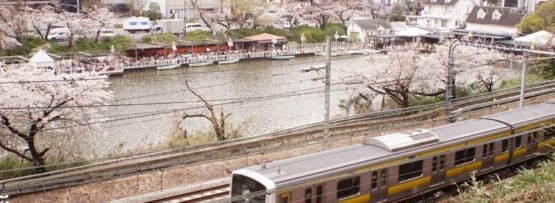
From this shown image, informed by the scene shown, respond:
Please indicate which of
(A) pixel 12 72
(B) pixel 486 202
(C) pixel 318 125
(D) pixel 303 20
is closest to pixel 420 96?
(C) pixel 318 125

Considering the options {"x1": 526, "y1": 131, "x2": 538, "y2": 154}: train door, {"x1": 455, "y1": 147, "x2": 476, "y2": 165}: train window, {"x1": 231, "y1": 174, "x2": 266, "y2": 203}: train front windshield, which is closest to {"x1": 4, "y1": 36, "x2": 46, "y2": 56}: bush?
{"x1": 231, "y1": 174, "x2": 266, "y2": 203}: train front windshield

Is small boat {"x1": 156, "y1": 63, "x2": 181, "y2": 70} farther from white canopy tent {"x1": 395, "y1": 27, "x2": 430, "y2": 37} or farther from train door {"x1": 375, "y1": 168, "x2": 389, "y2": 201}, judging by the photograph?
train door {"x1": 375, "y1": 168, "x2": 389, "y2": 201}

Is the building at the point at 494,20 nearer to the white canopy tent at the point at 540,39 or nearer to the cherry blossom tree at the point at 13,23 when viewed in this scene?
the white canopy tent at the point at 540,39

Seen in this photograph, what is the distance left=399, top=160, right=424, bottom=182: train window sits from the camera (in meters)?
8.46

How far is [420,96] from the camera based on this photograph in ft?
61.4

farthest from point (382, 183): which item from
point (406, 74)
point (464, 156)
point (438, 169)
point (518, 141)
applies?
point (406, 74)

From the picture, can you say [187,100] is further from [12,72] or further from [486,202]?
[486,202]

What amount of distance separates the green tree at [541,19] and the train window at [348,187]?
1002 inches

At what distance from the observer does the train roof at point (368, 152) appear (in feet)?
24.4

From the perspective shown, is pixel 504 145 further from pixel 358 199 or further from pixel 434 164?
pixel 358 199

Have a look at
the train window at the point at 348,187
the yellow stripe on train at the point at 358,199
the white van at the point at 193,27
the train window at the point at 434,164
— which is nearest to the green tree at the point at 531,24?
the white van at the point at 193,27

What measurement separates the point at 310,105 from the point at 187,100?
13.0ft

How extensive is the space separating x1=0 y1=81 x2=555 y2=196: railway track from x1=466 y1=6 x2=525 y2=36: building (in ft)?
59.9

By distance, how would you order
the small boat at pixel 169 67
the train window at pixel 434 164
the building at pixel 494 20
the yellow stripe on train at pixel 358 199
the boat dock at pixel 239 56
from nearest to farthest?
the yellow stripe on train at pixel 358 199 → the train window at pixel 434 164 → the boat dock at pixel 239 56 → the small boat at pixel 169 67 → the building at pixel 494 20
